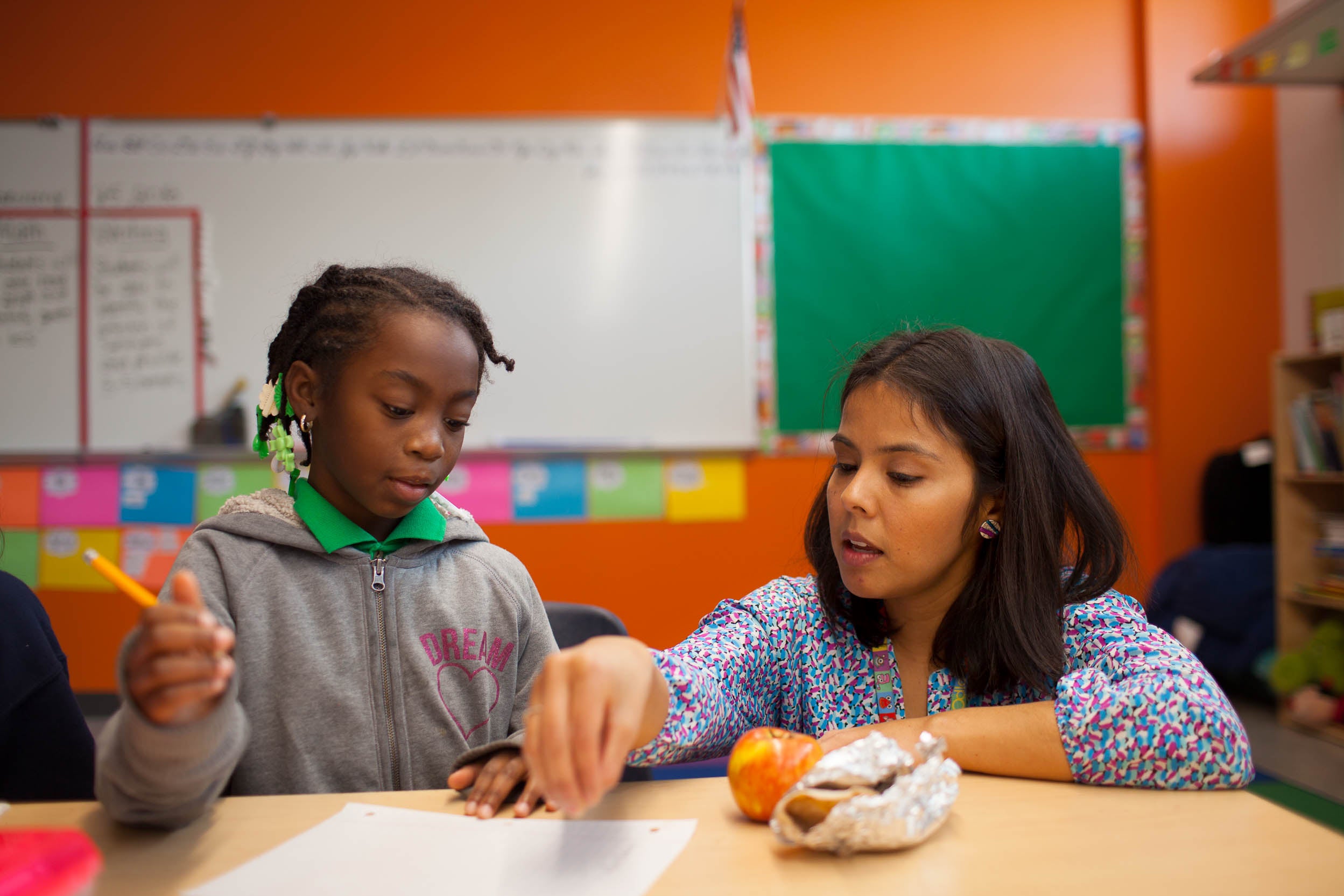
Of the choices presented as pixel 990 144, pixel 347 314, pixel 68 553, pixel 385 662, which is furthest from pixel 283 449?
pixel 990 144

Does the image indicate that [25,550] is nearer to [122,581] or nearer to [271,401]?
[271,401]

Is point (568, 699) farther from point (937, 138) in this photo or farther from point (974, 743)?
point (937, 138)

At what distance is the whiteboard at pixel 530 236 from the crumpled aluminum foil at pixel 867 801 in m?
2.51

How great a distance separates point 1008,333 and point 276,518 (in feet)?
9.47

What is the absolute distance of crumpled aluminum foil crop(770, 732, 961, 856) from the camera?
625 mm

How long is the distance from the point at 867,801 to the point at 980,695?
446mm

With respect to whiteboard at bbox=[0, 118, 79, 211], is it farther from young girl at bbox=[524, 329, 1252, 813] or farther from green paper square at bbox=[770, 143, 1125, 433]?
young girl at bbox=[524, 329, 1252, 813]

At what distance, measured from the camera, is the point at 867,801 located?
62 centimetres

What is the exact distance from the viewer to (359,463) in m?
1.00

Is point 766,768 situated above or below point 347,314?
below

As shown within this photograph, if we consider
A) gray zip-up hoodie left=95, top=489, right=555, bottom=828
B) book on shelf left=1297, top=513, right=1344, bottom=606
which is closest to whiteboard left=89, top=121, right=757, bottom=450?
book on shelf left=1297, top=513, right=1344, bottom=606

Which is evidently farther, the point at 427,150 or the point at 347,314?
the point at 427,150

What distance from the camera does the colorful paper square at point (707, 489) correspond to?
10.4ft

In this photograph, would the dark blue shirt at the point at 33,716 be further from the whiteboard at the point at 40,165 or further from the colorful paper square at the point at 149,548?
the whiteboard at the point at 40,165
